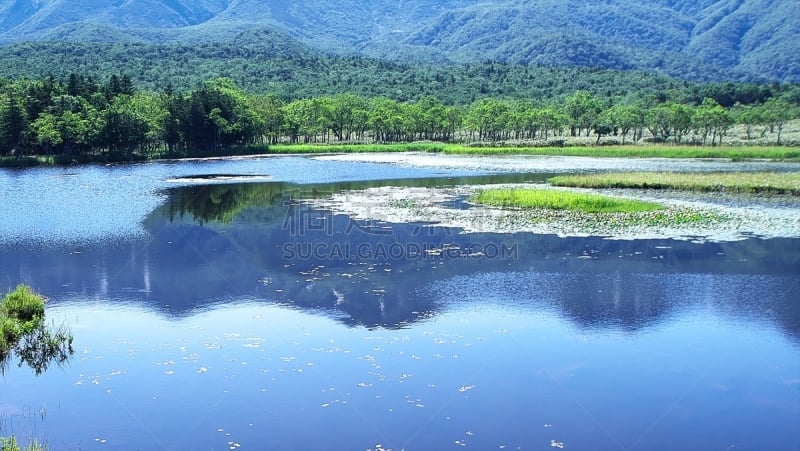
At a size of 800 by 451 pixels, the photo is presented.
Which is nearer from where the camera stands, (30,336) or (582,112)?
(30,336)

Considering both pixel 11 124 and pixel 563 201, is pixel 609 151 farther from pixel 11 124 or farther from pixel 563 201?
pixel 11 124

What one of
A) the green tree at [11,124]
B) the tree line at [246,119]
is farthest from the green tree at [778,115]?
the green tree at [11,124]

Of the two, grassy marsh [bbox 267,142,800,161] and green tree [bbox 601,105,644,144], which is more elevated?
green tree [bbox 601,105,644,144]

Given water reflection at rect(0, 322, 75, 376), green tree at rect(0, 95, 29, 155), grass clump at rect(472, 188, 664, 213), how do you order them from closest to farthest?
Result: water reflection at rect(0, 322, 75, 376), grass clump at rect(472, 188, 664, 213), green tree at rect(0, 95, 29, 155)

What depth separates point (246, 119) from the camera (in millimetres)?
104625

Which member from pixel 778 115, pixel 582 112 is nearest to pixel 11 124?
pixel 582 112

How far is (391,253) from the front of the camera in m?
31.3

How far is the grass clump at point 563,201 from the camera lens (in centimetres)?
4109

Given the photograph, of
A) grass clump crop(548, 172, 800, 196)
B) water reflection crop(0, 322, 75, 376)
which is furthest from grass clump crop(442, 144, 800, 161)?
water reflection crop(0, 322, 75, 376)

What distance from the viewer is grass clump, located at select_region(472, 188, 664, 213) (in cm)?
4109

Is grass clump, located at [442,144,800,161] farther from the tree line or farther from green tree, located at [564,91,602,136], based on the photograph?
green tree, located at [564,91,602,136]

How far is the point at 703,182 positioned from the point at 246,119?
69.1 metres

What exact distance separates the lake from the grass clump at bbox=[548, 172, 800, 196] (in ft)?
61.5

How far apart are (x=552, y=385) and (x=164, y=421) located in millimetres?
8777
